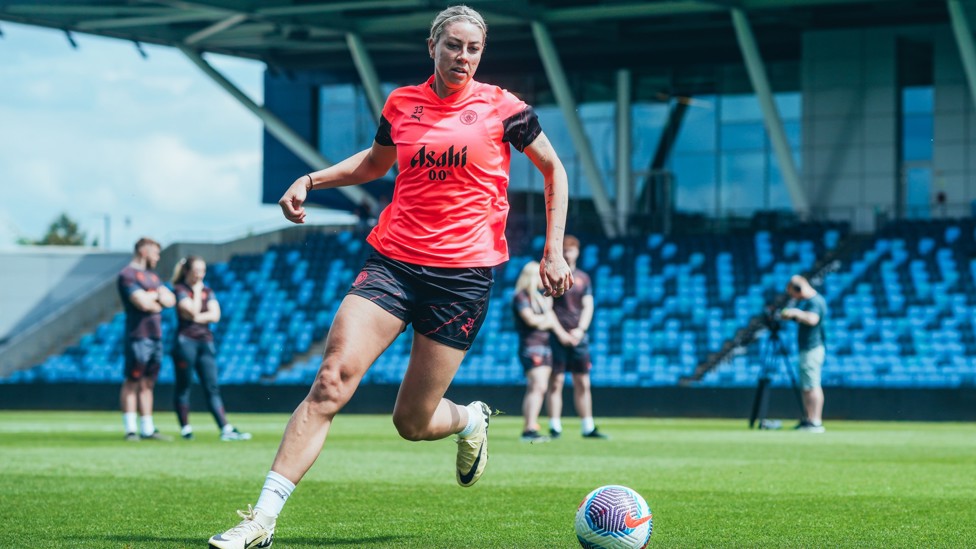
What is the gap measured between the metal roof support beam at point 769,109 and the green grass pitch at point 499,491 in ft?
49.2

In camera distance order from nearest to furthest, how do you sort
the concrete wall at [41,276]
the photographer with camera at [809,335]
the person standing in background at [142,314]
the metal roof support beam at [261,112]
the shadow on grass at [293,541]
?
the shadow on grass at [293,541] < the person standing in background at [142,314] < the photographer with camera at [809,335] < the metal roof support beam at [261,112] < the concrete wall at [41,276]

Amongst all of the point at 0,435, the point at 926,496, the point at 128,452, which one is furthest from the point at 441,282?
the point at 0,435

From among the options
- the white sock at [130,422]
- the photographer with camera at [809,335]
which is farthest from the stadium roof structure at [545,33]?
the white sock at [130,422]

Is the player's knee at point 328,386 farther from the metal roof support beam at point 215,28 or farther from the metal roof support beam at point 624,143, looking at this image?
the metal roof support beam at point 624,143

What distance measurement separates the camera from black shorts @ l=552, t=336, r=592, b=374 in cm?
1515

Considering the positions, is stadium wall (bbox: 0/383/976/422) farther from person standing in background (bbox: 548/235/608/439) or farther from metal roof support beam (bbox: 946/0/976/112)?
metal roof support beam (bbox: 946/0/976/112)

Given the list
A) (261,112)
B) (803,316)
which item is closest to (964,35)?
(803,316)

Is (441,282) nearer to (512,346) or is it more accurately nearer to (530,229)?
(512,346)

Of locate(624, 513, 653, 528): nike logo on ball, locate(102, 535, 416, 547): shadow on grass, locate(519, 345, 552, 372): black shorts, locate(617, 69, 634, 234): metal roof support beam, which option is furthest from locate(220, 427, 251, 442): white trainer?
locate(617, 69, 634, 234): metal roof support beam

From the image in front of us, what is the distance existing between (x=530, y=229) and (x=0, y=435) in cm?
1926

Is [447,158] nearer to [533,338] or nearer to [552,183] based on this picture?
[552,183]

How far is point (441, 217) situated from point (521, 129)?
21.7 inches

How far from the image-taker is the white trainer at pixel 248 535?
5.35 metres

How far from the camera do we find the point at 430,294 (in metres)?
6.21
